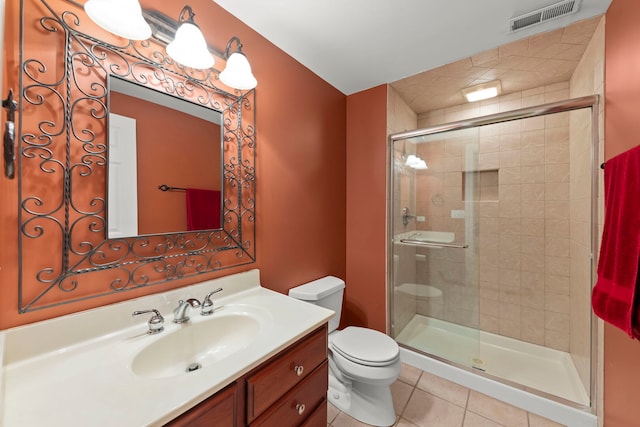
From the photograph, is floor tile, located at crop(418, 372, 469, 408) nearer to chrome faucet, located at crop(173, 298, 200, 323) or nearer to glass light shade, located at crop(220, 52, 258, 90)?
chrome faucet, located at crop(173, 298, 200, 323)

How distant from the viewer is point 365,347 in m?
1.49

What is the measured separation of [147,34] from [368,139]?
167cm

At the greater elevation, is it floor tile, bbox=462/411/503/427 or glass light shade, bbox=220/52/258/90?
glass light shade, bbox=220/52/258/90

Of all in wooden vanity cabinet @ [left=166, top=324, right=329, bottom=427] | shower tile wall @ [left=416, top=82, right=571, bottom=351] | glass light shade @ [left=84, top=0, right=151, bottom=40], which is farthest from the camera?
shower tile wall @ [left=416, top=82, right=571, bottom=351]

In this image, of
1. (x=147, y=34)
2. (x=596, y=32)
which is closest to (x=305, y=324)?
(x=147, y=34)

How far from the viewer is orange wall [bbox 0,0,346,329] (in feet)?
4.31

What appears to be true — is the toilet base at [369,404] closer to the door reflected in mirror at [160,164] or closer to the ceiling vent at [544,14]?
the door reflected in mirror at [160,164]

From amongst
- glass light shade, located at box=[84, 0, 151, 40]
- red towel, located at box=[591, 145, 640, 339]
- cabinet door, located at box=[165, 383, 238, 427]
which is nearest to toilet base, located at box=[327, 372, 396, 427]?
cabinet door, located at box=[165, 383, 238, 427]

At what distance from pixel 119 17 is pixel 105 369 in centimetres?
115

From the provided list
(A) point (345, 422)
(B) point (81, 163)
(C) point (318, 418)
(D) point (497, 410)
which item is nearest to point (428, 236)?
(D) point (497, 410)

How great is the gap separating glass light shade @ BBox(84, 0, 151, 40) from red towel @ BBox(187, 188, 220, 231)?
61cm

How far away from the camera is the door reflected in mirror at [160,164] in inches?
36.6

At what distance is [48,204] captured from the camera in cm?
79

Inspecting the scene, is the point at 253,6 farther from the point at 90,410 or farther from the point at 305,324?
the point at 90,410
